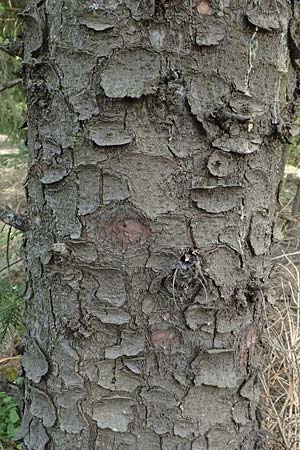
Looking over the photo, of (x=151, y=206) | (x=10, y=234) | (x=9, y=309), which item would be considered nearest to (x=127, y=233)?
(x=151, y=206)

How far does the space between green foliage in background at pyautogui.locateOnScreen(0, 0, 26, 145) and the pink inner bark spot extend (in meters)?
2.28

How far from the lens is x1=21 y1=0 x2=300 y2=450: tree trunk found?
2.81 feet

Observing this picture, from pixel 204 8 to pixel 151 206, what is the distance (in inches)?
A: 12.3

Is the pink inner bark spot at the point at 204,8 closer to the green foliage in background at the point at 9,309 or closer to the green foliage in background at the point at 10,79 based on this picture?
the green foliage in background at the point at 9,309

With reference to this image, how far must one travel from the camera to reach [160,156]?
2.89 feet

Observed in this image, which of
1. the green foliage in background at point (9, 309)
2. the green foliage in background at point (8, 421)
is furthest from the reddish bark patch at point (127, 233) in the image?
the green foliage in background at point (8, 421)

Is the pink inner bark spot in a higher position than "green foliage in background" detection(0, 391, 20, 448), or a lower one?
higher

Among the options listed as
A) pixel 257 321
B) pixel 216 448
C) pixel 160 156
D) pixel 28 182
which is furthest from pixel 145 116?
pixel 216 448

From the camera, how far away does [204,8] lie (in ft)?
2.78

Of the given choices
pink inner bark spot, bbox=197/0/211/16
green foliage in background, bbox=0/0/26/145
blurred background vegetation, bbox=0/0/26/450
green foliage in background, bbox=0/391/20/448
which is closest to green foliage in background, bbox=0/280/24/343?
blurred background vegetation, bbox=0/0/26/450

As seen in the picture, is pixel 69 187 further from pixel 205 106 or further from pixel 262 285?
pixel 262 285

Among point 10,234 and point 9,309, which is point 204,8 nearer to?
point 9,309

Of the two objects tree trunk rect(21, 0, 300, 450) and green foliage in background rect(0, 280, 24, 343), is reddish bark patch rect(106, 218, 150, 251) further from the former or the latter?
green foliage in background rect(0, 280, 24, 343)

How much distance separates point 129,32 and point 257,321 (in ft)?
1.81
